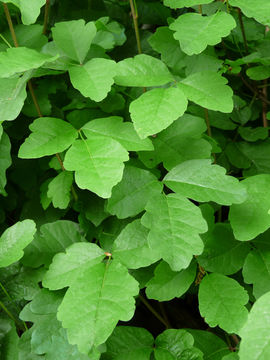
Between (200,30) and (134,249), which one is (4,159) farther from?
(200,30)

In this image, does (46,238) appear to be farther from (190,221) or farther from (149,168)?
(190,221)

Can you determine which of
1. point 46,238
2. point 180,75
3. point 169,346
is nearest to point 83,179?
point 46,238

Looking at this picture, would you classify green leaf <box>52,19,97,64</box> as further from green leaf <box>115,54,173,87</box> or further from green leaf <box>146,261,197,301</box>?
green leaf <box>146,261,197,301</box>

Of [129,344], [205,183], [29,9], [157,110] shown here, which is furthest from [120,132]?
[129,344]

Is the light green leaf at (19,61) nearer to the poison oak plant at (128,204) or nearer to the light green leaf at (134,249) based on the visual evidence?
the poison oak plant at (128,204)

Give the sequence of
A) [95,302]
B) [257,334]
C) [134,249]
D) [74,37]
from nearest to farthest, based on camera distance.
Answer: [257,334], [95,302], [134,249], [74,37]

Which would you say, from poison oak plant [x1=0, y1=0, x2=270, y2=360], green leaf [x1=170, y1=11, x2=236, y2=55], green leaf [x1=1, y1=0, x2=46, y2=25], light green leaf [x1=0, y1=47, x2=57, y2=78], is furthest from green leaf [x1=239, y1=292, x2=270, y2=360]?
green leaf [x1=1, y1=0, x2=46, y2=25]
